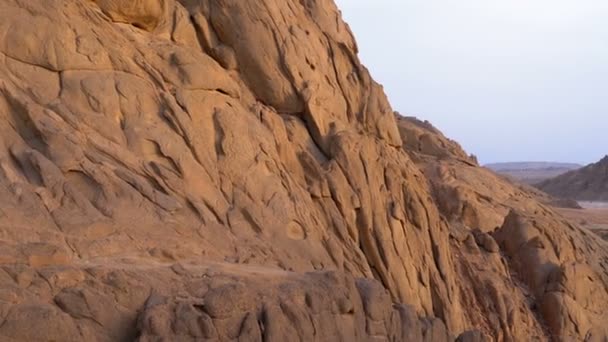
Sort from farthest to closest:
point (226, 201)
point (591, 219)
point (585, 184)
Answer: point (585, 184)
point (591, 219)
point (226, 201)

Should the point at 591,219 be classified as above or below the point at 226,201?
above

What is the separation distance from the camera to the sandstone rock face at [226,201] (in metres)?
9.77

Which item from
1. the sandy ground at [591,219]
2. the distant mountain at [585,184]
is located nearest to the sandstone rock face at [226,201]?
the sandy ground at [591,219]

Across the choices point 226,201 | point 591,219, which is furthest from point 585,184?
point 226,201

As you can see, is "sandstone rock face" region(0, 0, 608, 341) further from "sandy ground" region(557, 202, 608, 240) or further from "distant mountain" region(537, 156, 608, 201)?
"distant mountain" region(537, 156, 608, 201)

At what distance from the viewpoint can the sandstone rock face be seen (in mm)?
9766

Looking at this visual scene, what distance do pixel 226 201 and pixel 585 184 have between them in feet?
172

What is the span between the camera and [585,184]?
6178 cm

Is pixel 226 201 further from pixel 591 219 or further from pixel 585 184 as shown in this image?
pixel 585 184

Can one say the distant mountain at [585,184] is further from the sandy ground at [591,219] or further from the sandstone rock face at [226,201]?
the sandstone rock face at [226,201]

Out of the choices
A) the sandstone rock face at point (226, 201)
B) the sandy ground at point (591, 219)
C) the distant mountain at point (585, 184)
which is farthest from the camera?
the distant mountain at point (585, 184)

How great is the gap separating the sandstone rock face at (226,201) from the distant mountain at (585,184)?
1626 inches

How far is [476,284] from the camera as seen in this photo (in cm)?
1858

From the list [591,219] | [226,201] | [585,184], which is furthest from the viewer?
[585,184]
